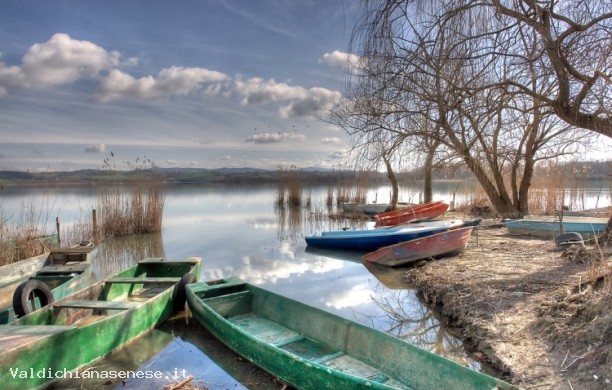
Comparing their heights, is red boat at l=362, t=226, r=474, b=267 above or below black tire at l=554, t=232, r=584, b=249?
below

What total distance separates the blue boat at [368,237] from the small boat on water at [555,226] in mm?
2085

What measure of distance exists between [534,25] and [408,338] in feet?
11.7

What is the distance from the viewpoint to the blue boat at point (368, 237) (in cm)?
911

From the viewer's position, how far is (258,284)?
24.8 feet

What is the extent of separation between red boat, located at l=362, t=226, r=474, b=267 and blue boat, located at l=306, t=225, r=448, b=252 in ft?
3.73

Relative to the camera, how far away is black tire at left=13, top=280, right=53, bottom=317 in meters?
4.60

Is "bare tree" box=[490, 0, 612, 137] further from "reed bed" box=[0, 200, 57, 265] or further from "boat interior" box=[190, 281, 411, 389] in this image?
"reed bed" box=[0, 200, 57, 265]

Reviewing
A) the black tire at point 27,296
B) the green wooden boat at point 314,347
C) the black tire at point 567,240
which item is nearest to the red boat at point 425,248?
the black tire at point 567,240

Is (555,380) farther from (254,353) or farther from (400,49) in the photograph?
(400,49)

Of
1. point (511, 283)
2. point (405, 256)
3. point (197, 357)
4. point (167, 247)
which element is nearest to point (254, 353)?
point (197, 357)

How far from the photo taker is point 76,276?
619 cm

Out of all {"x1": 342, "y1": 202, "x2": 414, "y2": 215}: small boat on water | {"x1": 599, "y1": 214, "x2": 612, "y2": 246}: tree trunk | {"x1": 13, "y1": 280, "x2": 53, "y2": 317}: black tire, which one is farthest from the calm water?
{"x1": 599, "y1": 214, "x2": 612, "y2": 246}: tree trunk

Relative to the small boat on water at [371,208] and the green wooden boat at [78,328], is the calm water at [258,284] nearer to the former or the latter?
the green wooden boat at [78,328]

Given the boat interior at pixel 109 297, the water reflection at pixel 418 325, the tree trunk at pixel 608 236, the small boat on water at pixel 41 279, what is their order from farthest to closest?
the tree trunk at pixel 608 236
the small boat on water at pixel 41 279
the boat interior at pixel 109 297
the water reflection at pixel 418 325
